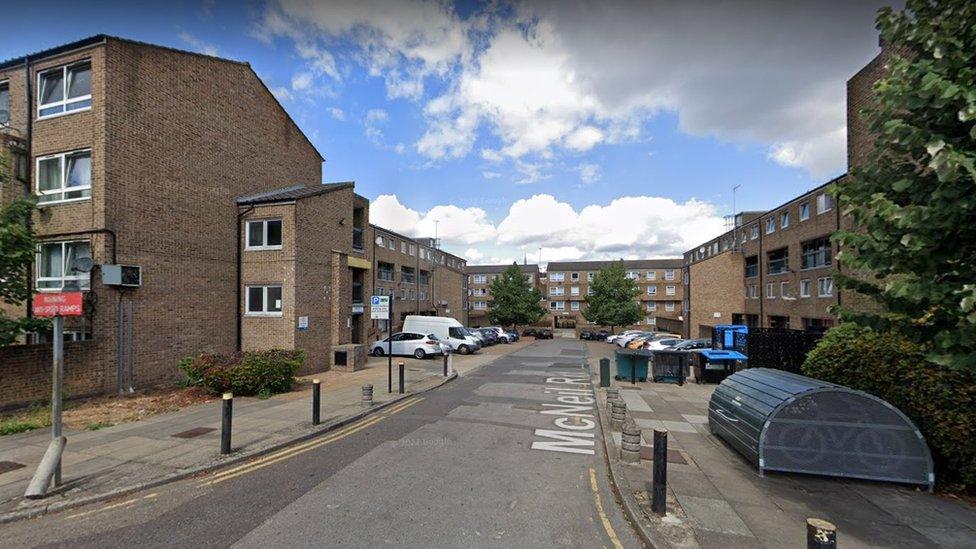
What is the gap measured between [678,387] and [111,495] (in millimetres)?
15398

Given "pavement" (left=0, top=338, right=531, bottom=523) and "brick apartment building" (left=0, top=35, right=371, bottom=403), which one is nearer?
"pavement" (left=0, top=338, right=531, bottom=523)

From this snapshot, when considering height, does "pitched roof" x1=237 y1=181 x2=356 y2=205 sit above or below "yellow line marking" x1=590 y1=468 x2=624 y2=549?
above

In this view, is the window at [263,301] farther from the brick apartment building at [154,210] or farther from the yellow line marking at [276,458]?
the yellow line marking at [276,458]

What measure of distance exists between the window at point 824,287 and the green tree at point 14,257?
34852mm

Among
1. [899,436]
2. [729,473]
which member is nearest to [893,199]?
[899,436]

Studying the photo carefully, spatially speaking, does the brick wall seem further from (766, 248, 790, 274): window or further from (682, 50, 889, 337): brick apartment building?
(766, 248, 790, 274): window

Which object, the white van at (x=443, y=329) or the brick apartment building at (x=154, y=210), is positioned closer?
the brick apartment building at (x=154, y=210)

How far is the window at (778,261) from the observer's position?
101 ft

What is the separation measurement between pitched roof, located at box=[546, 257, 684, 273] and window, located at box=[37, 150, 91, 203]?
6619cm

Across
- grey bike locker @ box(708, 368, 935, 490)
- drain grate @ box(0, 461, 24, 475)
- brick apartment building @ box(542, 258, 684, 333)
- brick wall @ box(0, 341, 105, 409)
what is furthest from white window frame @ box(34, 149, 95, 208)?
brick apartment building @ box(542, 258, 684, 333)

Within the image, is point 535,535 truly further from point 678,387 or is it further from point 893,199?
point 678,387

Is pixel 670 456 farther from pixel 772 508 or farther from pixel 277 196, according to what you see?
pixel 277 196

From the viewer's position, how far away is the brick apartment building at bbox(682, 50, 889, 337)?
17.8m

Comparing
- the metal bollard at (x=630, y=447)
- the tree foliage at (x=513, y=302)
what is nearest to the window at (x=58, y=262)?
the metal bollard at (x=630, y=447)
